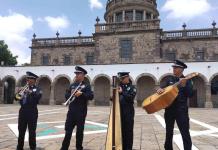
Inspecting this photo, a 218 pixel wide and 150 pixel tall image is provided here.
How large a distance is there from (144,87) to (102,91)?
14.3 feet

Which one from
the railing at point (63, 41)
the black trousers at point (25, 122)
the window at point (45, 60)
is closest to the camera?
the black trousers at point (25, 122)

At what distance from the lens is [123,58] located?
105 feet

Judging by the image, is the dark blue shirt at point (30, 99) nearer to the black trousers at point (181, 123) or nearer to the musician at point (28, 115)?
the musician at point (28, 115)

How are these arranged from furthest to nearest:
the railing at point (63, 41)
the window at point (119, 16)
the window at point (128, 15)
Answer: the window at point (119, 16), the window at point (128, 15), the railing at point (63, 41)

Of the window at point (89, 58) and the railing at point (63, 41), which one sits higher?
the railing at point (63, 41)

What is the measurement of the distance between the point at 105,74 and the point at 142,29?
699cm

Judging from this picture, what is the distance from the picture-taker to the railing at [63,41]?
35.3m

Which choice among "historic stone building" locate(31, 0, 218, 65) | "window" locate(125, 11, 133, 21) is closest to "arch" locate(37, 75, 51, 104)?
"historic stone building" locate(31, 0, 218, 65)

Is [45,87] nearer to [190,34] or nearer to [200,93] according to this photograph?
[200,93]

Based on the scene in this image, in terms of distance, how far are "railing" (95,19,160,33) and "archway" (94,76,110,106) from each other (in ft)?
19.9

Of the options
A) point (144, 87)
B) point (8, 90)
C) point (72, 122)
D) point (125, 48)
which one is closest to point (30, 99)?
point (72, 122)

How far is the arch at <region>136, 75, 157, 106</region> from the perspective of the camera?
28934mm

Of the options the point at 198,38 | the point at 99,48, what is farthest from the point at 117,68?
the point at 198,38

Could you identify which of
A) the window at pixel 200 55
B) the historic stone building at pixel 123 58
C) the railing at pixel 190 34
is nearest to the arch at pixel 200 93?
the historic stone building at pixel 123 58
